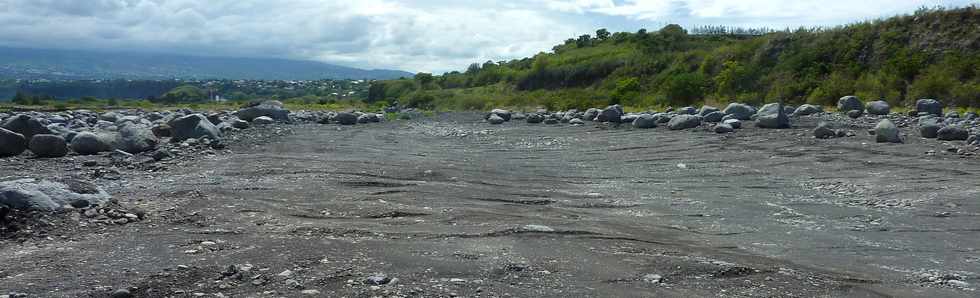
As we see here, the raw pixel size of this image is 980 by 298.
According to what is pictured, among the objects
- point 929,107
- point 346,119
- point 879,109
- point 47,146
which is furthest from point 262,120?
point 929,107

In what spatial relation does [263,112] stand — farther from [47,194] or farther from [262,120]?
[47,194]

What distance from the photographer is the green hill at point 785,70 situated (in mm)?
25750

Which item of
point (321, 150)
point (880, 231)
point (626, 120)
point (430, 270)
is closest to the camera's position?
point (430, 270)

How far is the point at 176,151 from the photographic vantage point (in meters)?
12.7

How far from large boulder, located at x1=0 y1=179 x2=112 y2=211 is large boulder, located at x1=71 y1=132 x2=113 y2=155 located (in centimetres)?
604

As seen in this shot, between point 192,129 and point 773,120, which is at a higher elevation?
point 773,120

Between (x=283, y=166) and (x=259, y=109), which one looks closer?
(x=283, y=166)

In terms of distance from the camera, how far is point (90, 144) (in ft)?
41.7

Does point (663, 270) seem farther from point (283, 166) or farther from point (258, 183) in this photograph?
point (283, 166)

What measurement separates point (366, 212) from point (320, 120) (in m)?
19.2

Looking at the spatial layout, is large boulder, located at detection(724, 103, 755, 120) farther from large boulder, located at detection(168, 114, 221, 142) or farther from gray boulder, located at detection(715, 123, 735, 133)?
large boulder, located at detection(168, 114, 221, 142)

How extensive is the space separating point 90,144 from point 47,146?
62cm

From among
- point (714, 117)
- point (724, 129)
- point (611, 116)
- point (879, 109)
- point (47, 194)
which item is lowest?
point (611, 116)

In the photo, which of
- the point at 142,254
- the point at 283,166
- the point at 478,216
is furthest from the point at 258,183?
the point at 142,254
